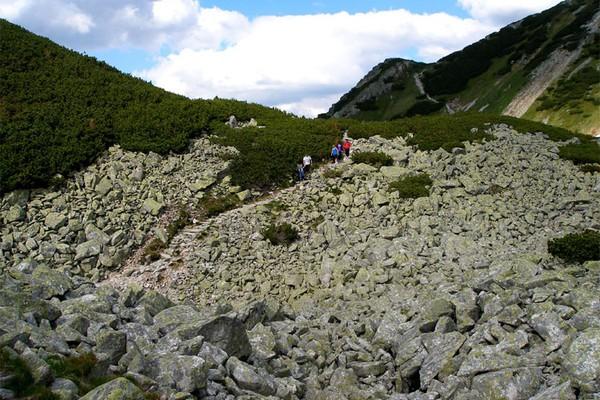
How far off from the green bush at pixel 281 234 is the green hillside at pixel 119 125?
537 cm

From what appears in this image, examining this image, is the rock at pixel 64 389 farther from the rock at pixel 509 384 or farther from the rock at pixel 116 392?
the rock at pixel 509 384

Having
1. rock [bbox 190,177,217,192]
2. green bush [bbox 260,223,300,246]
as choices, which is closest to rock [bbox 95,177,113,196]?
rock [bbox 190,177,217,192]

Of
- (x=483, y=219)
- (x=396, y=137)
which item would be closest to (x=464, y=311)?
(x=483, y=219)

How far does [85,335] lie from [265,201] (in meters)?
16.5

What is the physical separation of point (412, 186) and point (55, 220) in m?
18.6

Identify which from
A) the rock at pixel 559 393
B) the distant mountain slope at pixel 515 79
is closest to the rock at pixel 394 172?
the rock at pixel 559 393

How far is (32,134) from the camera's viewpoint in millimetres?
31766

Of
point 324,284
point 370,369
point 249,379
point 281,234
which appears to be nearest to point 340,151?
point 281,234

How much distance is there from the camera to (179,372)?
12.0 meters

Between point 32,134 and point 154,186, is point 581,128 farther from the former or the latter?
point 32,134

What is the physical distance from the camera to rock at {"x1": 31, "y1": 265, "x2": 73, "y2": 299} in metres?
15.9

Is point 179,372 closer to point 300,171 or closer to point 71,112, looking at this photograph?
point 300,171

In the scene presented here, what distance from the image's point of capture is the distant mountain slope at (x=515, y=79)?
67.6 meters

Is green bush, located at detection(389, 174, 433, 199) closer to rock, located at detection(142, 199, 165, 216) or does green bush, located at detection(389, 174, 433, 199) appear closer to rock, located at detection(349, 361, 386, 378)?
rock, located at detection(142, 199, 165, 216)
